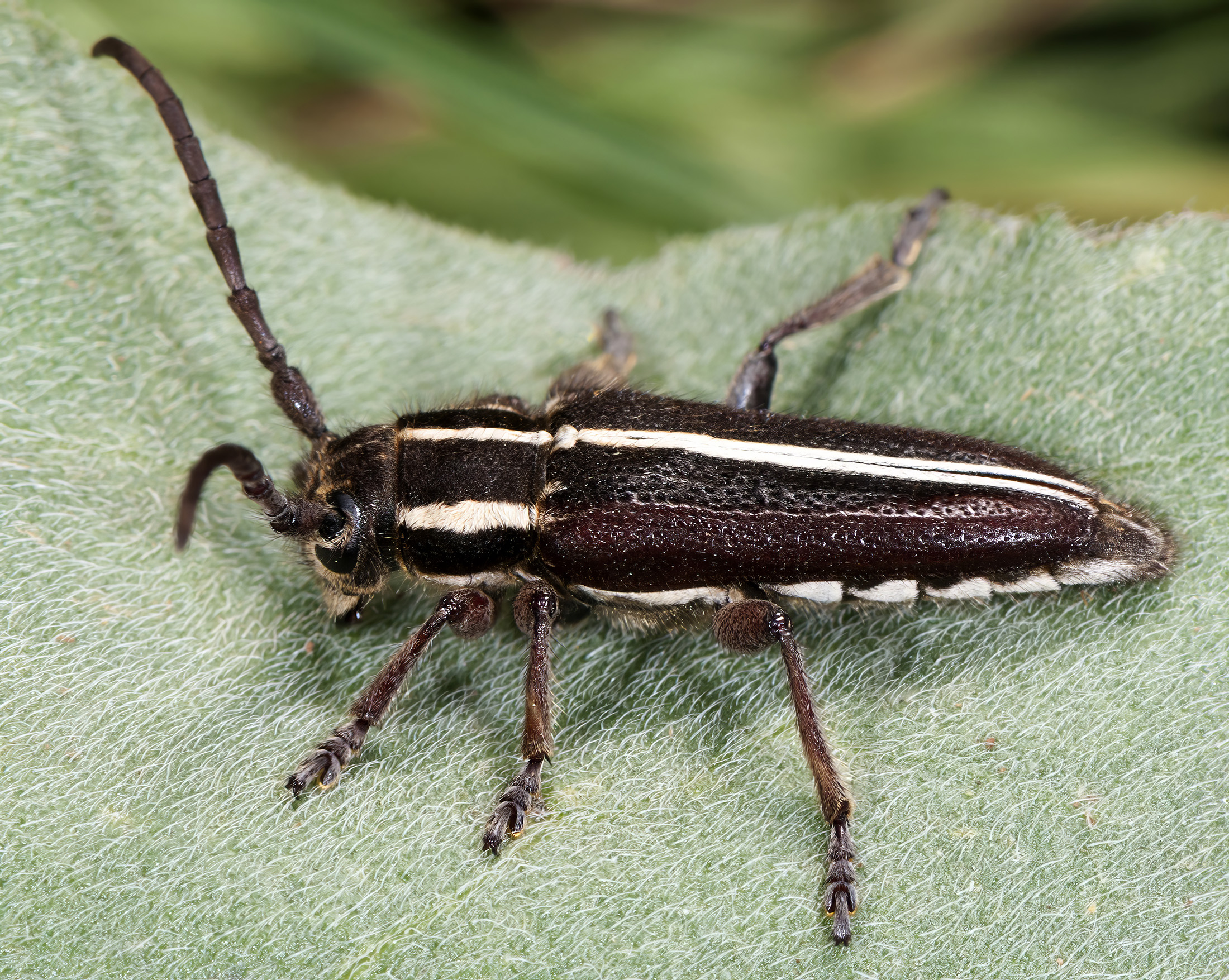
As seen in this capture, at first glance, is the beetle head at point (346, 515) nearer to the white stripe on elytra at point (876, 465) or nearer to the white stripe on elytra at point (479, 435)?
the white stripe on elytra at point (479, 435)

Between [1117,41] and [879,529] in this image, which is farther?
[1117,41]

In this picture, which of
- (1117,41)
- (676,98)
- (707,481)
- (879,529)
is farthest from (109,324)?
(1117,41)

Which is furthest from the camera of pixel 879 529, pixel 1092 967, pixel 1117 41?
pixel 1117 41

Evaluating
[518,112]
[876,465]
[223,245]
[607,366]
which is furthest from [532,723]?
[518,112]

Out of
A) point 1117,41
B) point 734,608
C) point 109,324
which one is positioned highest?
point 1117,41

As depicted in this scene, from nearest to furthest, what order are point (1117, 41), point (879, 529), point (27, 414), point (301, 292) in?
point (879, 529), point (27, 414), point (301, 292), point (1117, 41)

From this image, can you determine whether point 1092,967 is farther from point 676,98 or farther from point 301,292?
point 676,98

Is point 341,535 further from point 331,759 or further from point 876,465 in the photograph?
point 876,465

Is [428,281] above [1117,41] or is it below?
below
